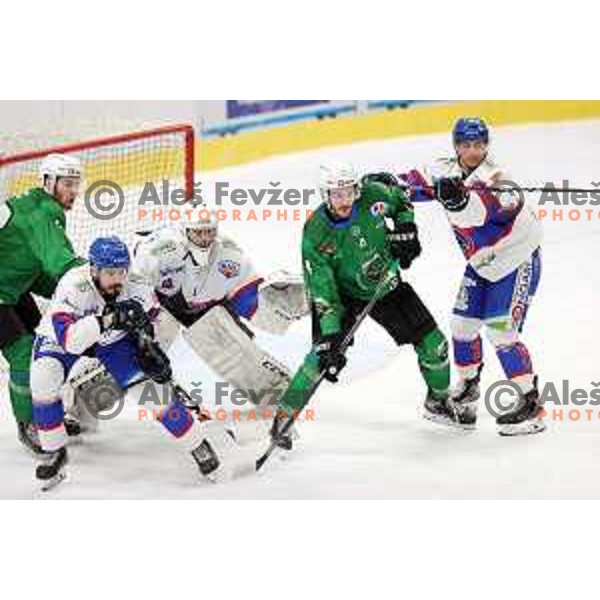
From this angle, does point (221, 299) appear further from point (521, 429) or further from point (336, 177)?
point (521, 429)

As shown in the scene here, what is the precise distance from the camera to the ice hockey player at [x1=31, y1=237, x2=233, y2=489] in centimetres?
359

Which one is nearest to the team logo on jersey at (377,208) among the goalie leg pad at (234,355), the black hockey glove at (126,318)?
the goalie leg pad at (234,355)

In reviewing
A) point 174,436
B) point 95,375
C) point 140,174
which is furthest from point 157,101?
point 174,436

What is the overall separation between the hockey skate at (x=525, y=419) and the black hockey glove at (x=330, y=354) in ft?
1.65

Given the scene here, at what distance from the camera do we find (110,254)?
358 centimetres

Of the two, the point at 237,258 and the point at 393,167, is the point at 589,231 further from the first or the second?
the point at 237,258

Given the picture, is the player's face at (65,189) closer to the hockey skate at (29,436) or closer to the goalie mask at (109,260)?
the goalie mask at (109,260)

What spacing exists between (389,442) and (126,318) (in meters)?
0.84

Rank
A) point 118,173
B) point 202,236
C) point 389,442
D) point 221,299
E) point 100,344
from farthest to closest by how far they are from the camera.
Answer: point 118,173, point 221,299, point 389,442, point 202,236, point 100,344

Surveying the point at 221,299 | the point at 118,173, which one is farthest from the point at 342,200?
the point at 118,173

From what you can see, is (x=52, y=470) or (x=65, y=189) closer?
(x=52, y=470)
